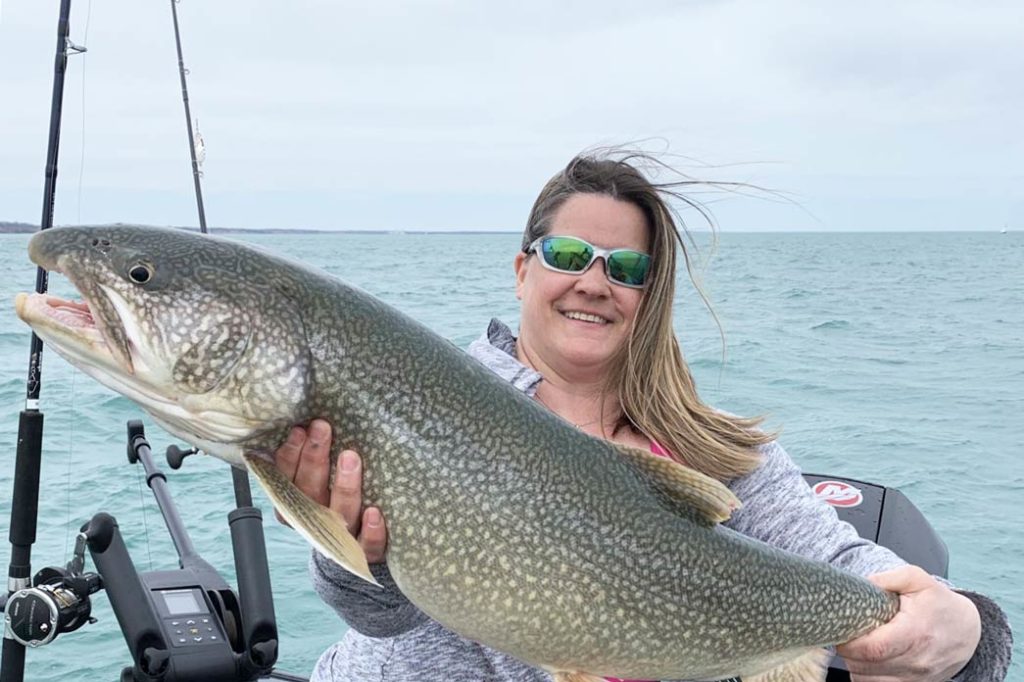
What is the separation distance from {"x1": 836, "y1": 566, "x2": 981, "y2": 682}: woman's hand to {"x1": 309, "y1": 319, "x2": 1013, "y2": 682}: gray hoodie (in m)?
0.13

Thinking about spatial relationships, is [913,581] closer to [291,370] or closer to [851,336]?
[291,370]

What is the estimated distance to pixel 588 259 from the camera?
3.41 metres

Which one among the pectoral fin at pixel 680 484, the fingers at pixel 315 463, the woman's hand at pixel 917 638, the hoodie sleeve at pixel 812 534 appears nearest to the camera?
the fingers at pixel 315 463

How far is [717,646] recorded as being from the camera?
2.73m

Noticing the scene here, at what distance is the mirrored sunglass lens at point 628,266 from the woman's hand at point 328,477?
135cm

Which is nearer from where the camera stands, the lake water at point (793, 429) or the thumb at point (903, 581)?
the thumb at point (903, 581)

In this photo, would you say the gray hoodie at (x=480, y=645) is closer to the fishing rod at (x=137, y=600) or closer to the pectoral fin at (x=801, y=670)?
the pectoral fin at (x=801, y=670)

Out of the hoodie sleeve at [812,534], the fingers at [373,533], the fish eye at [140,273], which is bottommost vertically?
the hoodie sleeve at [812,534]

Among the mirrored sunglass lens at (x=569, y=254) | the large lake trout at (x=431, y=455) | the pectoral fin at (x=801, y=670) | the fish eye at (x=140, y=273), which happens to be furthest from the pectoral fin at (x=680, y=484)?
the fish eye at (x=140, y=273)

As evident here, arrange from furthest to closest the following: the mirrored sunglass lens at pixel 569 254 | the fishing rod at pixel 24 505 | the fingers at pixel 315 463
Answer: the fishing rod at pixel 24 505
the mirrored sunglass lens at pixel 569 254
the fingers at pixel 315 463

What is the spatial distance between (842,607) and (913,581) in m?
0.27

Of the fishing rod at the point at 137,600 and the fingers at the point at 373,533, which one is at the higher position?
the fingers at the point at 373,533

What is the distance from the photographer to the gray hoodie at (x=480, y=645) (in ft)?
9.28

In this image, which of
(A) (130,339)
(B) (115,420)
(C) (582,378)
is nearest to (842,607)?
(C) (582,378)
